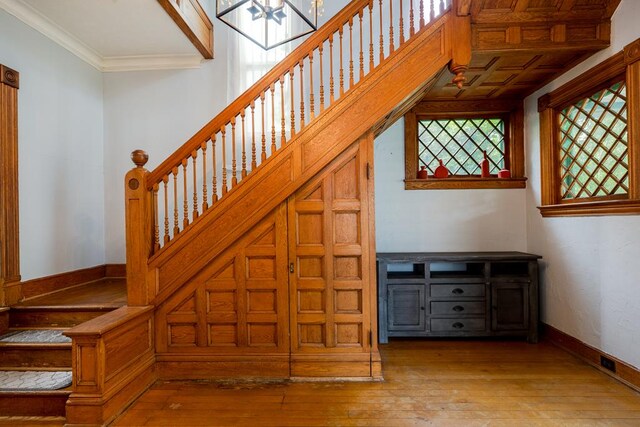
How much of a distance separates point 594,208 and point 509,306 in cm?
129

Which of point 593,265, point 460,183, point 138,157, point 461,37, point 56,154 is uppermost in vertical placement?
point 461,37

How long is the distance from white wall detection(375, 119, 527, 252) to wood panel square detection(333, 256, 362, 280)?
1.41m

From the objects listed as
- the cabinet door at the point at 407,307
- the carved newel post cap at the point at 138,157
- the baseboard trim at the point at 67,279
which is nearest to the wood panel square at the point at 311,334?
the cabinet door at the point at 407,307

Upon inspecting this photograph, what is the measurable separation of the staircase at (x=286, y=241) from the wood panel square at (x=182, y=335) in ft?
0.04

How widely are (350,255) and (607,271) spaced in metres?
2.21

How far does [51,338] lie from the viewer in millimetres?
2672

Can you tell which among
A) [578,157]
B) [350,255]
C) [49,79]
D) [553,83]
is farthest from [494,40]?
[49,79]

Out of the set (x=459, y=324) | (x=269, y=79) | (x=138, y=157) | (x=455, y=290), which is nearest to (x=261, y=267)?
(x=138, y=157)

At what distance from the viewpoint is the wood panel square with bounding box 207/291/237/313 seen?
9.36ft

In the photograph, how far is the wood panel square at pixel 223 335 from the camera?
2.85 metres

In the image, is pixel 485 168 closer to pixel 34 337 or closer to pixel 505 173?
pixel 505 173

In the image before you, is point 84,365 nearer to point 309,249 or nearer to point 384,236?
point 309,249

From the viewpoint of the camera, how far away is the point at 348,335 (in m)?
2.84

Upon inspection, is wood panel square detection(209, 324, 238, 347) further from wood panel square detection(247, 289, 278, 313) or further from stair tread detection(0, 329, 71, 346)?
stair tread detection(0, 329, 71, 346)
